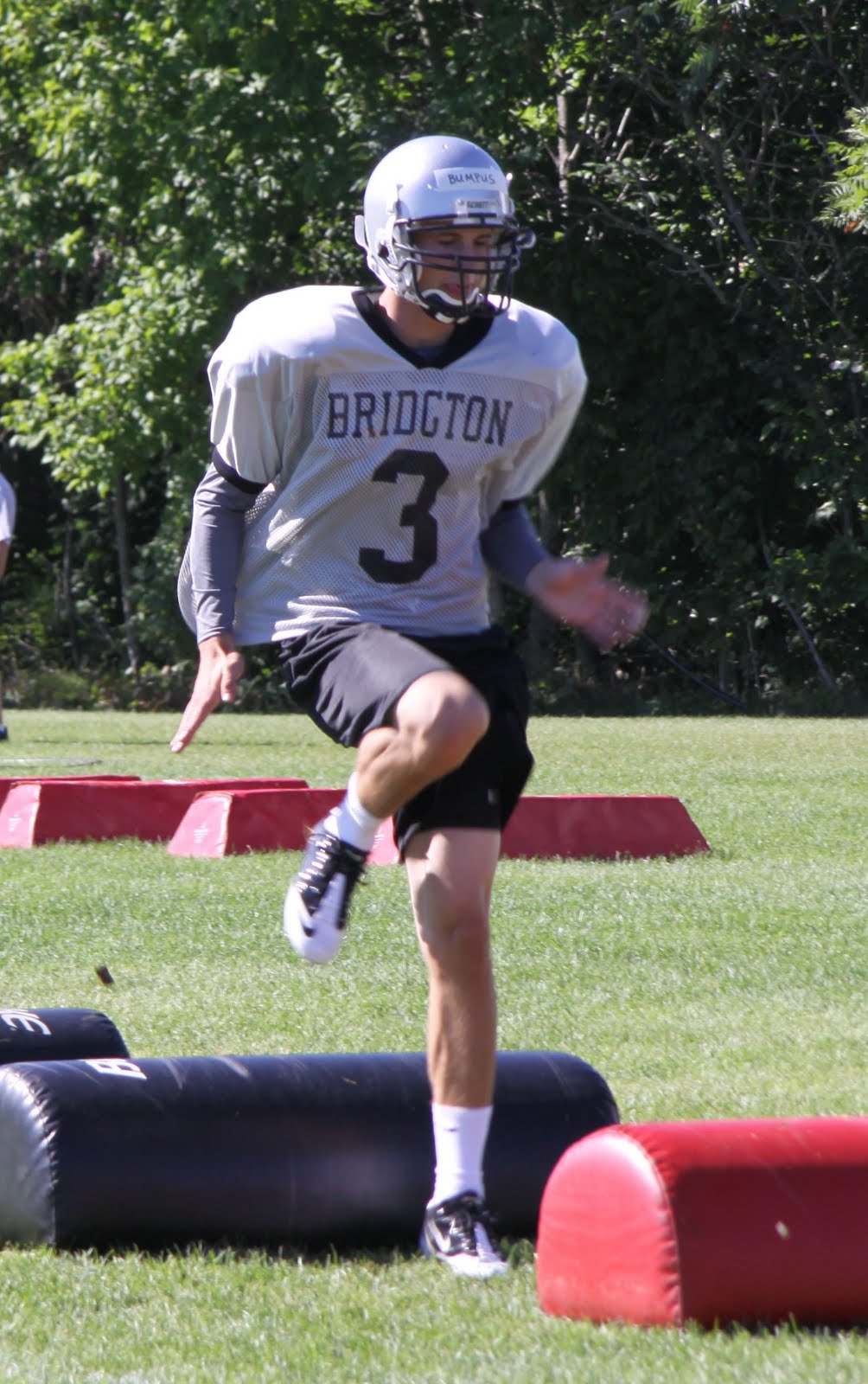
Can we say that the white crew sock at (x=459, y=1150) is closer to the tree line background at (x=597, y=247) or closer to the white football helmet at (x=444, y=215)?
the white football helmet at (x=444, y=215)

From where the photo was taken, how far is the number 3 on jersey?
408 centimetres

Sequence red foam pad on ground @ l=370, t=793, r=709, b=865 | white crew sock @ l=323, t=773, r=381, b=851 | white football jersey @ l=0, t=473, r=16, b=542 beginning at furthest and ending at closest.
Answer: white football jersey @ l=0, t=473, r=16, b=542 < red foam pad on ground @ l=370, t=793, r=709, b=865 < white crew sock @ l=323, t=773, r=381, b=851

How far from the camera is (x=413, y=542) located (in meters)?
4.11

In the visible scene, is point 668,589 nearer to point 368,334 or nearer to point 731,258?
point 731,258

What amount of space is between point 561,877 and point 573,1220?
→ 5.75 meters

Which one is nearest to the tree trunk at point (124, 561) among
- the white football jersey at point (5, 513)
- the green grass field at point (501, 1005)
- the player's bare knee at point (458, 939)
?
the white football jersey at point (5, 513)

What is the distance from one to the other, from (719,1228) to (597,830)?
6664 millimetres

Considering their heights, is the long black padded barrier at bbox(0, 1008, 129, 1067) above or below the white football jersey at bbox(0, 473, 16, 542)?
above

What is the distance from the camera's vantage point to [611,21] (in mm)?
22828

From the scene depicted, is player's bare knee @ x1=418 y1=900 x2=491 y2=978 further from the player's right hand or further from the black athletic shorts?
the player's right hand

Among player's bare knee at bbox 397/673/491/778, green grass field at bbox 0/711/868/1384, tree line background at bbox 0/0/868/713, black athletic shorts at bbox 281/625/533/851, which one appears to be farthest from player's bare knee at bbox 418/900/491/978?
tree line background at bbox 0/0/868/713

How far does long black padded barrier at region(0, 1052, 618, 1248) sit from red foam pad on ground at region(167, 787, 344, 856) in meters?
5.60

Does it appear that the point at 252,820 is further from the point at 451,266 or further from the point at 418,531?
the point at 451,266

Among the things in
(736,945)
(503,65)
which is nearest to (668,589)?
(503,65)
